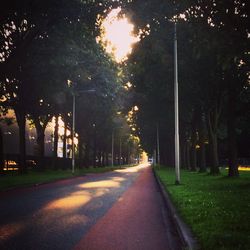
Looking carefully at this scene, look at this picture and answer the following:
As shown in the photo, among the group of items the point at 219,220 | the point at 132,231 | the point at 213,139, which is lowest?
the point at 132,231

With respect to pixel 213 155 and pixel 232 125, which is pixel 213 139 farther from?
pixel 232 125

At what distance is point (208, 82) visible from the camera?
28.2 metres

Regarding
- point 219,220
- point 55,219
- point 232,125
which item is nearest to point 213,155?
point 232,125

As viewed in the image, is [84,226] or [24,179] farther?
[24,179]

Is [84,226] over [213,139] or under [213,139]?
under

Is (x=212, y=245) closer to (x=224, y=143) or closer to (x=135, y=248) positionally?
(x=135, y=248)

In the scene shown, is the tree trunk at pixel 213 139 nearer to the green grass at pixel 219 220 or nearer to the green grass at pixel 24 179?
the green grass at pixel 24 179

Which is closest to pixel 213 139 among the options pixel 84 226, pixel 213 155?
pixel 213 155

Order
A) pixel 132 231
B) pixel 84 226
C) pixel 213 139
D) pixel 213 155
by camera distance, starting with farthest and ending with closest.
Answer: pixel 213 139 < pixel 213 155 < pixel 84 226 < pixel 132 231

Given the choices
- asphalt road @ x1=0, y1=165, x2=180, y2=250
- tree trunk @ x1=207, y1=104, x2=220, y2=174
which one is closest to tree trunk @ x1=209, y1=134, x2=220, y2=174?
tree trunk @ x1=207, y1=104, x2=220, y2=174

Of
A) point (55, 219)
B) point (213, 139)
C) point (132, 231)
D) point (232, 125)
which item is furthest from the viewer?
point (213, 139)

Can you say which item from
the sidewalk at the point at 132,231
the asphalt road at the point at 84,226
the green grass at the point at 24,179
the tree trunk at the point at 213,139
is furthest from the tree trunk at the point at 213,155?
the sidewalk at the point at 132,231

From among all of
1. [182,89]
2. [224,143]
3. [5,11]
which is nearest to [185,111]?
[182,89]

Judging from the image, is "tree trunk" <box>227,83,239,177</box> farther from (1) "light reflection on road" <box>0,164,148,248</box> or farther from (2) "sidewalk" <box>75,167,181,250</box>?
(2) "sidewalk" <box>75,167,181,250</box>
